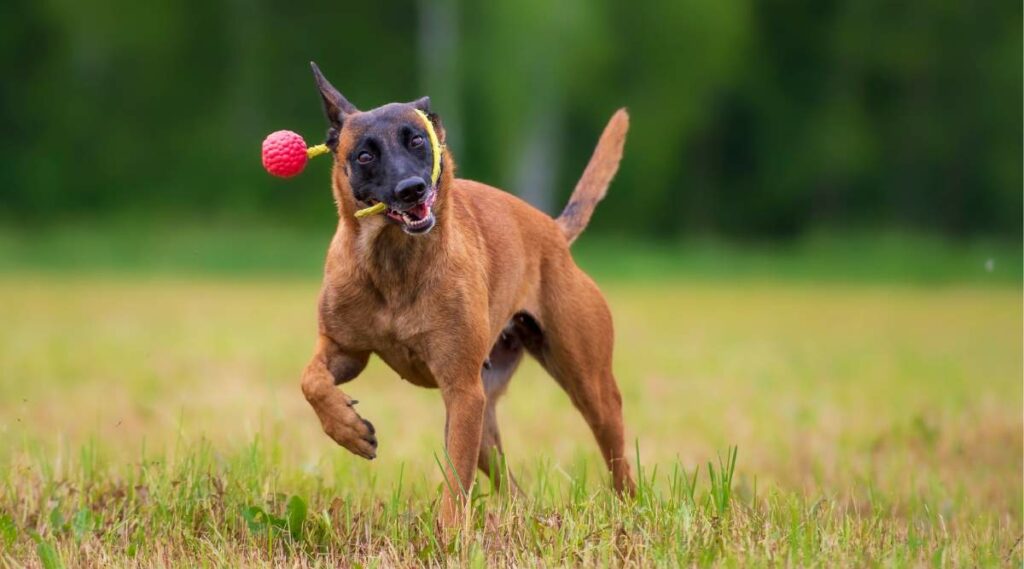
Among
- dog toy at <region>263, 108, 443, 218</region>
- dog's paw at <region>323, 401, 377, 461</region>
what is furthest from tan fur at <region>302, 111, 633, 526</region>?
dog toy at <region>263, 108, 443, 218</region>

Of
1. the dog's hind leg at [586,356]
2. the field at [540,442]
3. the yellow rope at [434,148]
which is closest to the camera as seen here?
the field at [540,442]

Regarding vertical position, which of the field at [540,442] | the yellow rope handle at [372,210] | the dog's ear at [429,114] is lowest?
the field at [540,442]

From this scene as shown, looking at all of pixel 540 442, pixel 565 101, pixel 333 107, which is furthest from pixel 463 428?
pixel 565 101

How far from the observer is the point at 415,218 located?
4.54m

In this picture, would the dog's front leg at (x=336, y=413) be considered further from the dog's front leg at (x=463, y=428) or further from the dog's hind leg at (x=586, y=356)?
the dog's hind leg at (x=586, y=356)

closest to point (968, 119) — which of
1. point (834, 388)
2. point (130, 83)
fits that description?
point (130, 83)

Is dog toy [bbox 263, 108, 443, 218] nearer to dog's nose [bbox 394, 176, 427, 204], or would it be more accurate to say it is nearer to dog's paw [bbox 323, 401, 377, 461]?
dog's nose [bbox 394, 176, 427, 204]

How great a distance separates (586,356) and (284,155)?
1579mm

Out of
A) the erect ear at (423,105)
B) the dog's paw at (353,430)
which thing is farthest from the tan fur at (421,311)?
the erect ear at (423,105)

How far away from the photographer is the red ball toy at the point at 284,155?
4.60 metres

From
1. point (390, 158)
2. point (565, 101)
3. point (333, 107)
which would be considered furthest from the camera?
point (565, 101)

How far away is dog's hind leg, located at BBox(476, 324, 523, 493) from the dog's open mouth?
1005mm

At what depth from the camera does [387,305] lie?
15.5 ft

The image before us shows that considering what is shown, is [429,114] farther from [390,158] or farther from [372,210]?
[372,210]
